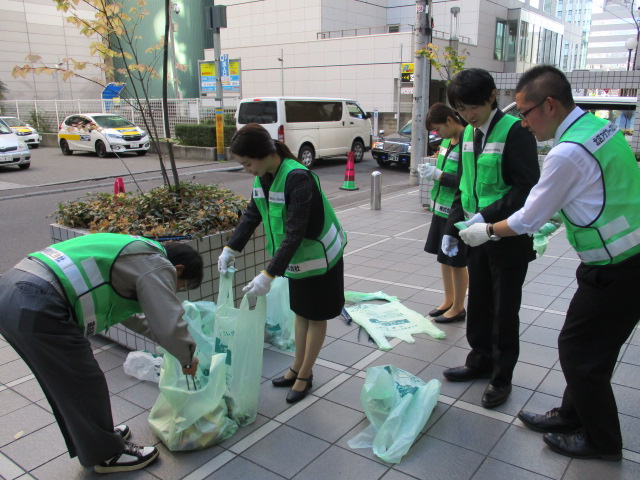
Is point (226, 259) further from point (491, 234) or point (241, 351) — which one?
point (491, 234)

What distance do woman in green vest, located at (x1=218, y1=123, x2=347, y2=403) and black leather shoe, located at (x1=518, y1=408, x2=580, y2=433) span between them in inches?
47.8

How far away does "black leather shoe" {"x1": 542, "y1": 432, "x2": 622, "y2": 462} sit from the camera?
2498 millimetres

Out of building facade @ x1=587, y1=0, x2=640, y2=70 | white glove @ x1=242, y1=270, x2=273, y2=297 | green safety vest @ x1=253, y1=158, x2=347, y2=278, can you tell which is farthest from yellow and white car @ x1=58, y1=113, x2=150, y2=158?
building facade @ x1=587, y1=0, x2=640, y2=70

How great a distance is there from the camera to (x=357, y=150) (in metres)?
16.5

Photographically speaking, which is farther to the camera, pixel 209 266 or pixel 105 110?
pixel 105 110

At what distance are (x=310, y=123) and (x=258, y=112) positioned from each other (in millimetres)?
1499

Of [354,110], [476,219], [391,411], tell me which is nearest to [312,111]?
[354,110]

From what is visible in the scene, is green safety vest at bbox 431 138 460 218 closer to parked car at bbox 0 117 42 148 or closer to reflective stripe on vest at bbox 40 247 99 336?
reflective stripe on vest at bbox 40 247 99 336

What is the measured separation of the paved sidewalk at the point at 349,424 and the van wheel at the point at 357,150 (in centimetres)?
1241

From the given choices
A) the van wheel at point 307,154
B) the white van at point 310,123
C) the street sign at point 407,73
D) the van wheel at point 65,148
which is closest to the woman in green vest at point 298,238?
the white van at point 310,123

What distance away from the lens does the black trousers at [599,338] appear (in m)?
2.28

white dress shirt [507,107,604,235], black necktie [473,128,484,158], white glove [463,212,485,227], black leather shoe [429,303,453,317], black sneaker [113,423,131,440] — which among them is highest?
black necktie [473,128,484,158]

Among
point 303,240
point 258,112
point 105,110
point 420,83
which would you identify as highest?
point 420,83

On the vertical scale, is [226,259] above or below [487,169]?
below
